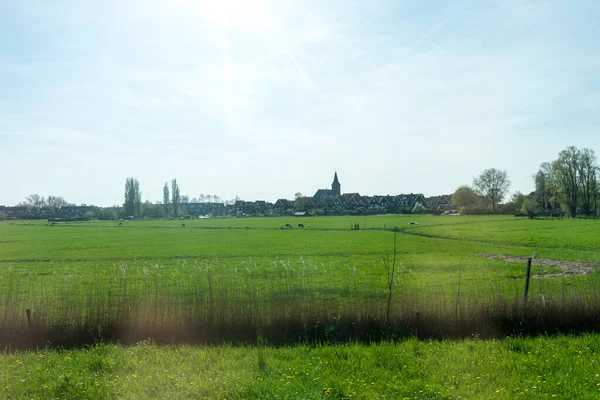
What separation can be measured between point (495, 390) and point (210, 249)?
133ft

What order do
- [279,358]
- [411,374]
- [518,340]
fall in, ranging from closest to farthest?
1. [411,374]
2. [279,358]
3. [518,340]

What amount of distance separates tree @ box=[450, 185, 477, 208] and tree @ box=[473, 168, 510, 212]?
559cm

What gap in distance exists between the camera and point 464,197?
13738 centimetres

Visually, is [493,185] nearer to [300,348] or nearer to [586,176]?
[586,176]

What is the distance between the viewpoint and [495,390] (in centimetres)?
717

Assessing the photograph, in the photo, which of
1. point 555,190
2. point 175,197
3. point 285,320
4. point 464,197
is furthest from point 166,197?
point 285,320

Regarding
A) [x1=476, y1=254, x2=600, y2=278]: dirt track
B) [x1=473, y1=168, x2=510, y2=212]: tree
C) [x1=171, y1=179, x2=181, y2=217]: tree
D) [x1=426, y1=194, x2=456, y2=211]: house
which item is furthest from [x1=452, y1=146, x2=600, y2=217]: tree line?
[x1=171, y1=179, x2=181, y2=217]: tree

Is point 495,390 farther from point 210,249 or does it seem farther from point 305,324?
point 210,249

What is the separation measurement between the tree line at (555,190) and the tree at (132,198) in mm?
105682

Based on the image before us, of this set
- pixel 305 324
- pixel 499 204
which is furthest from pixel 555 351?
pixel 499 204

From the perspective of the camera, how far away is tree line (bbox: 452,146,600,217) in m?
98.0

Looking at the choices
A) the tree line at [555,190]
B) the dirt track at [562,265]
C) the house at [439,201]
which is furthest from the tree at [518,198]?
the dirt track at [562,265]

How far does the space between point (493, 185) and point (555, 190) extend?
84.1ft

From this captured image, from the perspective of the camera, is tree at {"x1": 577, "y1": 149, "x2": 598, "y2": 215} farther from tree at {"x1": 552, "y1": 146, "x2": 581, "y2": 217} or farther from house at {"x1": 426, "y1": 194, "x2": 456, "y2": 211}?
house at {"x1": 426, "y1": 194, "x2": 456, "y2": 211}
